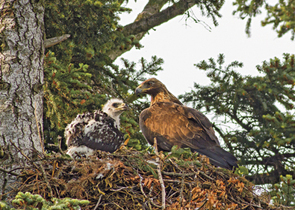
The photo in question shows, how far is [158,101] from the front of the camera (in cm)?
718

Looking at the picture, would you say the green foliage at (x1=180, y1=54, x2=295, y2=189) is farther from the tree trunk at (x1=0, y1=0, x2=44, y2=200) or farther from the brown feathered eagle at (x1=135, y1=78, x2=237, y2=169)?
the tree trunk at (x1=0, y1=0, x2=44, y2=200)

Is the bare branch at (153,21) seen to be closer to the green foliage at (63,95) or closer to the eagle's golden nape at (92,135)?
the green foliage at (63,95)

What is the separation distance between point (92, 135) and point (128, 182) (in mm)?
1697

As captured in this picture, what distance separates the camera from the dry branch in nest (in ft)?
12.9

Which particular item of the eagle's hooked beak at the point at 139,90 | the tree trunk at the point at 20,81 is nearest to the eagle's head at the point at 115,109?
the eagle's hooked beak at the point at 139,90

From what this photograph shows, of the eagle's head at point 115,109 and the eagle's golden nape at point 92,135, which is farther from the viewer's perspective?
the eagle's head at point 115,109

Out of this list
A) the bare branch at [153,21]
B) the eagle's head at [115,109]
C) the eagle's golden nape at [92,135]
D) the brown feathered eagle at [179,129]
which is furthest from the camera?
the bare branch at [153,21]

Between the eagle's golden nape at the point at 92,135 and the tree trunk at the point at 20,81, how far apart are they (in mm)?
855

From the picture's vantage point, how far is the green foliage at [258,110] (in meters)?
8.45

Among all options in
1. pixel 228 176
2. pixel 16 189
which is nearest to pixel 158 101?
pixel 228 176

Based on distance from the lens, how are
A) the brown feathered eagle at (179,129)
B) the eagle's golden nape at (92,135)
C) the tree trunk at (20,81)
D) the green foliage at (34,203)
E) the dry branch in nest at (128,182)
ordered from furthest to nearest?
the brown feathered eagle at (179,129) → the eagle's golden nape at (92,135) → the tree trunk at (20,81) → the dry branch in nest at (128,182) → the green foliage at (34,203)

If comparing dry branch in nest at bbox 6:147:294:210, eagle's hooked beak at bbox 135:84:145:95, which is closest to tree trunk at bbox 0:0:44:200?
dry branch in nest at bbox 6:147:294:210

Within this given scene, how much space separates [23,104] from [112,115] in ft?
6.10

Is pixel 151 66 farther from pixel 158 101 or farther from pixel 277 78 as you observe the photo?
pixel 277 78
